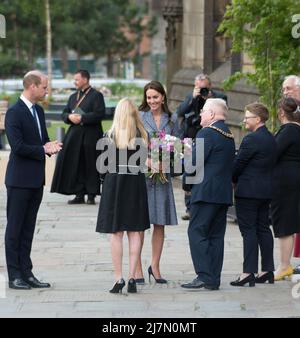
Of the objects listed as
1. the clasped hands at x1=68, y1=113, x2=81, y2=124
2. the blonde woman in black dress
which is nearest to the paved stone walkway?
the blonde woman in black dress

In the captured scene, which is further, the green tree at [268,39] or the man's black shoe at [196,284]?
the green tree at [268,39]

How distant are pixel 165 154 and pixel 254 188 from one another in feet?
2.85

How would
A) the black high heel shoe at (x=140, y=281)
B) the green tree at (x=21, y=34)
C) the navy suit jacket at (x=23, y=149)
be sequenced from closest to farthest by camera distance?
the navy suit jacket at (x=23, y=149)
the black high heel shoe at (x=140, y=281)
the green tree at (x=21, y=34)

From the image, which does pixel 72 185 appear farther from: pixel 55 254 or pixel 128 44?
pixel 128 44

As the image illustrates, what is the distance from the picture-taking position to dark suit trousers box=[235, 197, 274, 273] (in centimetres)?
1190

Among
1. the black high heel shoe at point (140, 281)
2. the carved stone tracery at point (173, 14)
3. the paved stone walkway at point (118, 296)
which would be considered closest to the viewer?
the paved stone walkway at point (118, 296)

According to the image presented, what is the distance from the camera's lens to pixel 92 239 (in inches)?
605

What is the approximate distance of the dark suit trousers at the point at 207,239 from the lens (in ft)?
38.2

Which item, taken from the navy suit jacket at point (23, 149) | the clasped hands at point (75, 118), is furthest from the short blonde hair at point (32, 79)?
the clasped hands at point (75, 118)

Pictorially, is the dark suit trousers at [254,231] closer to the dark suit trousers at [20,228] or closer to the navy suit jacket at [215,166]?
the navy suit jacket at [215,166]

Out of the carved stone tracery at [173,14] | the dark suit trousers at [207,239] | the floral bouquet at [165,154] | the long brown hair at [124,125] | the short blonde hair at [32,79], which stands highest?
the carved stone tracery at [173,14]

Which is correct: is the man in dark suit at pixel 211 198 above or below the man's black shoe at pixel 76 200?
above

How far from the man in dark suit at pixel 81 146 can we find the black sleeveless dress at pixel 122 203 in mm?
7564

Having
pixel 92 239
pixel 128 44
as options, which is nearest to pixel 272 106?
pixel 92 239
